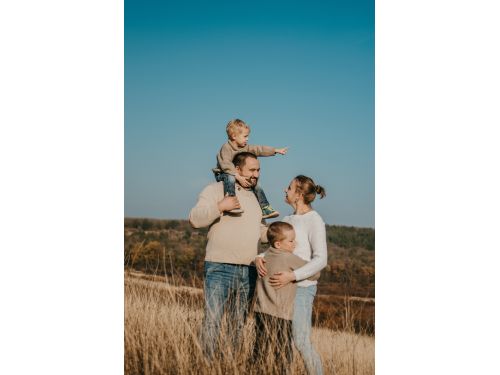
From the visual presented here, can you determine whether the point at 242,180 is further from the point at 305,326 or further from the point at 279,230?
the point at 305,326

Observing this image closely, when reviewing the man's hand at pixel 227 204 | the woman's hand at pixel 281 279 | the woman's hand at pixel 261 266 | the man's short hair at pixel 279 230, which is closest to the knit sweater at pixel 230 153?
the man's hand at pixel 227 204

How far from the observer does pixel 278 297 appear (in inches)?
172

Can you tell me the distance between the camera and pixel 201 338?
4625mm

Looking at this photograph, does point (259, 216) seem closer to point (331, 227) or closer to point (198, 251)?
point (331, 227)

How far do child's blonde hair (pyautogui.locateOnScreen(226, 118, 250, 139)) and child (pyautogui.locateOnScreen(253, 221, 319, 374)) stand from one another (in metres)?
0.77

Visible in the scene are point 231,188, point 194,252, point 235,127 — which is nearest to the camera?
point 231,188

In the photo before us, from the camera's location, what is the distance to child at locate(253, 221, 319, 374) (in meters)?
4.38

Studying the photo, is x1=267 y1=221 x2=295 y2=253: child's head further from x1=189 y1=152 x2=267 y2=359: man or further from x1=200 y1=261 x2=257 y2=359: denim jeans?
x1=200 y1=261 x2=257 y2=359: denim jeans

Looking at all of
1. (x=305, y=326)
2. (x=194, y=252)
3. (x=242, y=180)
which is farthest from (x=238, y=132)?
(x=305, y=326)

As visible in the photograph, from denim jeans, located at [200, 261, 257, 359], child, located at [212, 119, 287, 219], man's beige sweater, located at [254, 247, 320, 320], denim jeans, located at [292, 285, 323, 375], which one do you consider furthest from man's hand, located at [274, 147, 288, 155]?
denim jeans, located at [292, 285, 323, 375]

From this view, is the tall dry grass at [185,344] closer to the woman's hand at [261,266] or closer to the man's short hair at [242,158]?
the woman's hand at [261,266]

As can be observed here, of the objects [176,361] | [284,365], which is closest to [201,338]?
[176,361]

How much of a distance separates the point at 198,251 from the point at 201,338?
1.02 meters

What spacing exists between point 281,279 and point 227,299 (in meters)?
0.38
